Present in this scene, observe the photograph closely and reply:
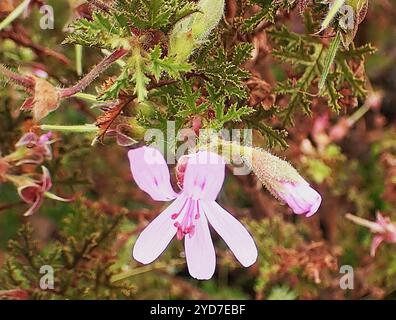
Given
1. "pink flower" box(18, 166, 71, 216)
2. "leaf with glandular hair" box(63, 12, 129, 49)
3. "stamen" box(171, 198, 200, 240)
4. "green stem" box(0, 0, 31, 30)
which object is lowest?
"stamen" box(171, 198, 200, 240)

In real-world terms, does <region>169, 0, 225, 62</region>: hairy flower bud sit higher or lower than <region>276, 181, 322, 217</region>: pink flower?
higher

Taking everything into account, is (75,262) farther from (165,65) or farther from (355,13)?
(355,13)

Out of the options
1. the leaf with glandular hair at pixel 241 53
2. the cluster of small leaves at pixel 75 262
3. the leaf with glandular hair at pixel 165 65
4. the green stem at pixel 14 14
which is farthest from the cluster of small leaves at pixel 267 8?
the cluster of small leaves at pixel 75 262

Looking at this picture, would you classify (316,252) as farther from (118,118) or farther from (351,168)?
(118,118)

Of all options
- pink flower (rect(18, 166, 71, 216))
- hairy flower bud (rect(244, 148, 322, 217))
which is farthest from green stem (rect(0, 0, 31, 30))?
hairy flower bud (rect(244, 148, 322, 217))

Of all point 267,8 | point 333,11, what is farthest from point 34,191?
point 333,11

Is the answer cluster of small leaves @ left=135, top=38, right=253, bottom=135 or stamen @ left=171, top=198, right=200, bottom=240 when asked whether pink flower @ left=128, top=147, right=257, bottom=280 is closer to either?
stamen @ left=171, top=198, right=200, bottom=240
